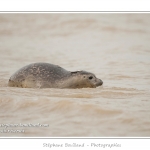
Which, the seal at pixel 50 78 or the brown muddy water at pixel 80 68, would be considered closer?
the brown muddy water at pixel 80 68

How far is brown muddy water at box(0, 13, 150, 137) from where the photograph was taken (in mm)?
5742

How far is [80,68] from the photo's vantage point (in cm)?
1048

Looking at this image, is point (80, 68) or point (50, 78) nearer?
point (50, 78)

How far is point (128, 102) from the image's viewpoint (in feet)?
22.0

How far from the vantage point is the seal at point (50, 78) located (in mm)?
7668

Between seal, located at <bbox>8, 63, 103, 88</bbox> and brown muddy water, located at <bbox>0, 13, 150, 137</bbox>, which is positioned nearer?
brown muddy water, located at <bbox>0, 13, 150, 137</bbox>

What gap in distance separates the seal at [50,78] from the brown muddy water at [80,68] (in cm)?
19

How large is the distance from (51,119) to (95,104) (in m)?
0.84

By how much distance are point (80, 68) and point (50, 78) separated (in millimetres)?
2863

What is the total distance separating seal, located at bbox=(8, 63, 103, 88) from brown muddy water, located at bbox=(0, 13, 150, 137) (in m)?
0.19

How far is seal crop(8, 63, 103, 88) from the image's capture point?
7.67 m

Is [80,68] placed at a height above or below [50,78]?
below

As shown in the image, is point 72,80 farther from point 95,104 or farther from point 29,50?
point 29,50

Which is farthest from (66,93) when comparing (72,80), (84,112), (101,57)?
(101,57)
